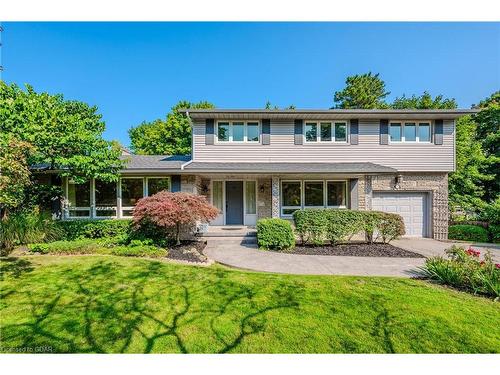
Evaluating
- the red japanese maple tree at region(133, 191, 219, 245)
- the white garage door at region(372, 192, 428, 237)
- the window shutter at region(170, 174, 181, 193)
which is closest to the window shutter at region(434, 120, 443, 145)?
the white garage door at region(372, 192, 428, 237)

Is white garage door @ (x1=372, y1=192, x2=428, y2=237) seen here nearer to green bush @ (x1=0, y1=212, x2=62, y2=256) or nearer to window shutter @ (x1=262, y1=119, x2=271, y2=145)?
window shutter @ (x1=262, y1=119, x2=271, y2=145)

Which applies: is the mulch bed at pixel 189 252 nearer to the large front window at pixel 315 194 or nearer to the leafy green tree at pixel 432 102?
the large front window at pixel 315 194

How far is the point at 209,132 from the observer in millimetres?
11414

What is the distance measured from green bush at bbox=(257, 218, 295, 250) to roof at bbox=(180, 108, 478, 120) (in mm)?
5611

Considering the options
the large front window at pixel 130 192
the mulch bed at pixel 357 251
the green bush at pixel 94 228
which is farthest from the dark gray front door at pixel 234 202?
the green bush at pixel 94 228

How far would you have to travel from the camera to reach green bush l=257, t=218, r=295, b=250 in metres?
8.21

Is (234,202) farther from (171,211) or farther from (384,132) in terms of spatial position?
(384,132)

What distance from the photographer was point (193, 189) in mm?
10500

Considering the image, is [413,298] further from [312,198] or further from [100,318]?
[312,198]

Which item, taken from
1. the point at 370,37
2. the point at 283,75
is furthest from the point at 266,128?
the point at 370,37

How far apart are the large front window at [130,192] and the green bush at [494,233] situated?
1637cm

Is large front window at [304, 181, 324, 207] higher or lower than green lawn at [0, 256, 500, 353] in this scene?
higher

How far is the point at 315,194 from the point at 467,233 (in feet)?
24.4

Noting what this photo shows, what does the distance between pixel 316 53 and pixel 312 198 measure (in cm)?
635
